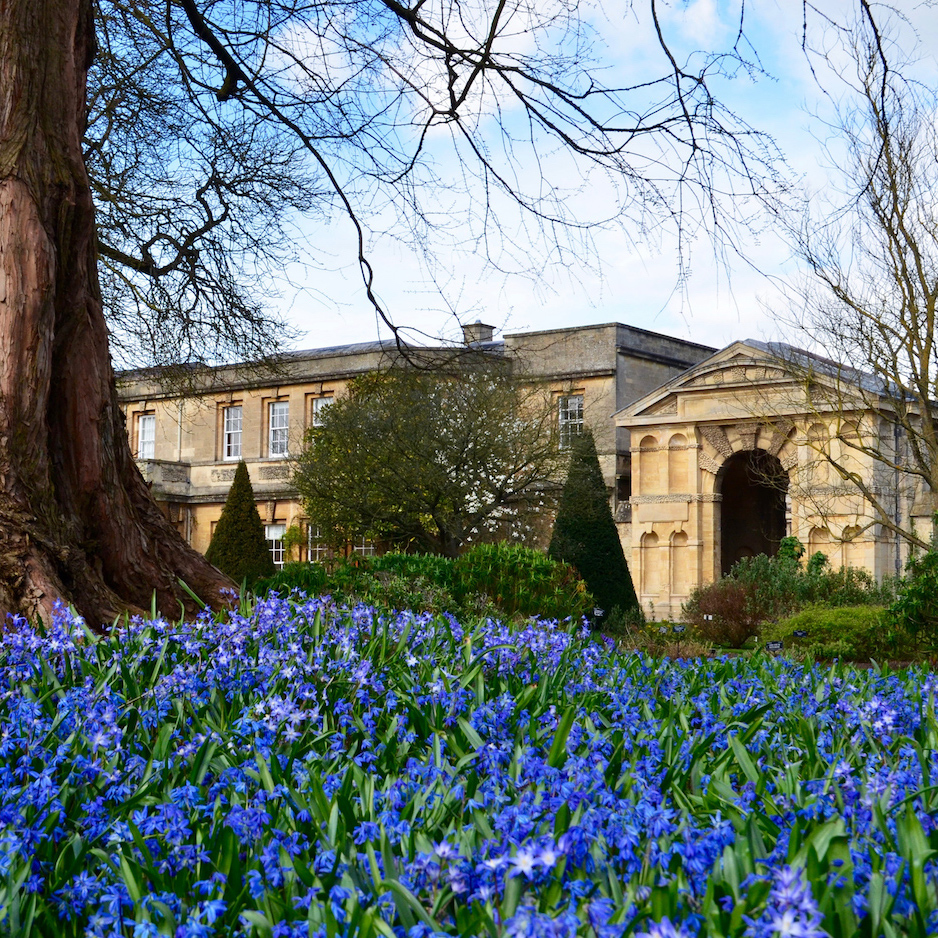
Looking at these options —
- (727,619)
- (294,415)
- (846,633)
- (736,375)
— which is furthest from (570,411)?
(846,633)

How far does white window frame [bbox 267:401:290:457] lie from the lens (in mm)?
39500

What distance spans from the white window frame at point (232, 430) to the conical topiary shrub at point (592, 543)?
60.8 feet

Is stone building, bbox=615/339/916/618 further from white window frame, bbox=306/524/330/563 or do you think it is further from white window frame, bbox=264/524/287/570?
white window frame, bbox=264/524/287/570

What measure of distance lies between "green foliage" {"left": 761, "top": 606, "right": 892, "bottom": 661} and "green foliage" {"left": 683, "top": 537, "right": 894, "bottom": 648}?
1.87m

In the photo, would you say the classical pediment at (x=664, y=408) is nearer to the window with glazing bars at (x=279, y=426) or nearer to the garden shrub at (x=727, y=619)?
the garden shrub at (x=727, y=619)

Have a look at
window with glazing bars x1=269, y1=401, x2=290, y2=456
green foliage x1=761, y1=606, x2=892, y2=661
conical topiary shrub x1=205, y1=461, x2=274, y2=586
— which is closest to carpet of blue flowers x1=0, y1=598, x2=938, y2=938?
green foliage x1=761, y1=606, x2=892, y2=661

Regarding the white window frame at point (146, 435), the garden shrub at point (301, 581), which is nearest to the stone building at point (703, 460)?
the garden shrub at point (301, 581)

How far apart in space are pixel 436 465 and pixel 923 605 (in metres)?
16.1

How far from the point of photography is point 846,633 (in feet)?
49.5

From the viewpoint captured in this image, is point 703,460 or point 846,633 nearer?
point 846,633

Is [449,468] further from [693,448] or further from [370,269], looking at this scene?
[370,269]

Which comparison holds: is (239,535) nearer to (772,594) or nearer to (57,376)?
(772,594)

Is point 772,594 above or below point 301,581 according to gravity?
below

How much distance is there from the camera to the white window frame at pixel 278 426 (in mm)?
39500
